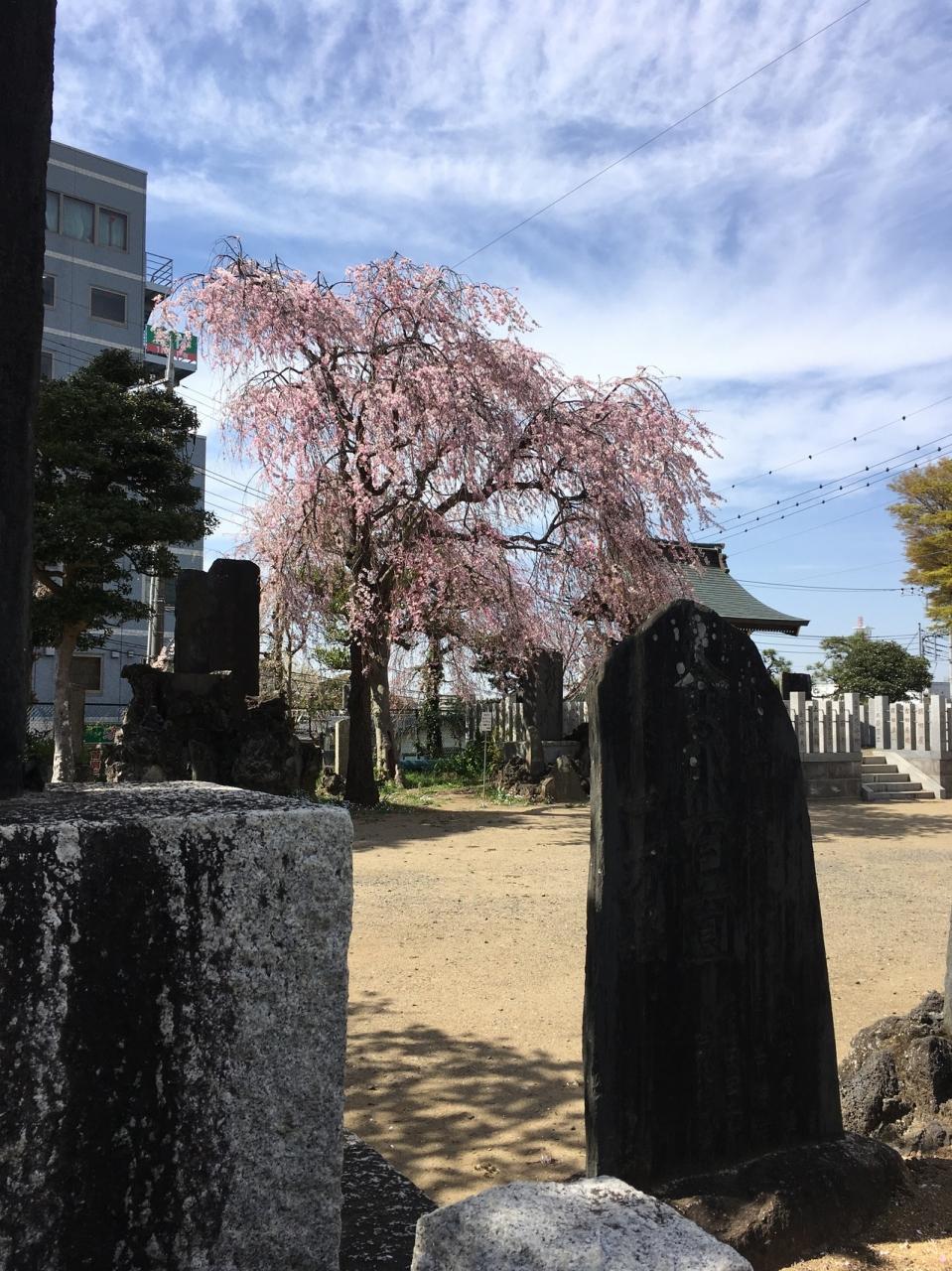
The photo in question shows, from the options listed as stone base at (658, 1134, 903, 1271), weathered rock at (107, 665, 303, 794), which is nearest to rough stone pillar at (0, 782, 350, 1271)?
stone base at (658, 1134, 903, 1271)

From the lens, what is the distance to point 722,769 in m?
2.90

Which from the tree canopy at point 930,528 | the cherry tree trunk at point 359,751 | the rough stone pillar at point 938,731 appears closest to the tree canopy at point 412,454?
the cherry tree trunk at point 359,751

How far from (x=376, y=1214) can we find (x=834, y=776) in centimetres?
1636

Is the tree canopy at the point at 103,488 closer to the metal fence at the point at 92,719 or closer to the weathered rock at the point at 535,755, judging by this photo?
the metal fence at the point at 92,719

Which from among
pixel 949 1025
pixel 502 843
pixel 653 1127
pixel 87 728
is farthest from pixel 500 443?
pixel 87 728

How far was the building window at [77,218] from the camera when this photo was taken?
29.3 m

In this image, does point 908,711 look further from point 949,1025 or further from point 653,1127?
point 653,1127

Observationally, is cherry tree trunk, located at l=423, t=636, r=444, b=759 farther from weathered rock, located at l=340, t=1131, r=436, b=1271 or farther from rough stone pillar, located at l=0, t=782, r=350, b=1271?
rough stone pillar, located at l=0, t=782, r=350, b=1271

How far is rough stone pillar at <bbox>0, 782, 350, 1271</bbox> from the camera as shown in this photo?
1229 millimetres

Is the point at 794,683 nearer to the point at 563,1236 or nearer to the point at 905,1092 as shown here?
the point at 905,1092

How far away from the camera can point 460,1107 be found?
3.81 m

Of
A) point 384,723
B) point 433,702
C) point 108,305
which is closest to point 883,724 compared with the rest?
point 433,702

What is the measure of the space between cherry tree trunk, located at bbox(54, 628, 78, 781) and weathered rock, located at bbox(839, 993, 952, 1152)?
41.4 ft

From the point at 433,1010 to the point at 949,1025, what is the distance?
2.49 metres
